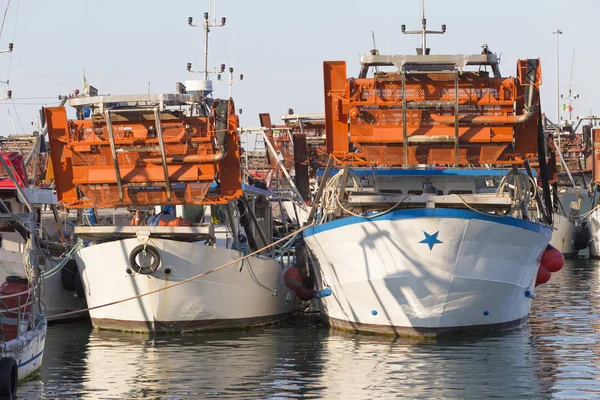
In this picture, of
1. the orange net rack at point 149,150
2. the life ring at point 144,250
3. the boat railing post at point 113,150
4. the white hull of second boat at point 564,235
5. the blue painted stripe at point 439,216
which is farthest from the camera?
the white hull of second boat at point 564,235

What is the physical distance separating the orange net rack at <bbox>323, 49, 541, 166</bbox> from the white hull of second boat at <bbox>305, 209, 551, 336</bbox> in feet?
7.52

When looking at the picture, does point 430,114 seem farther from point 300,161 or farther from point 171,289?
point 300,161

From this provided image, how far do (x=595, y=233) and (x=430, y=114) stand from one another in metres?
36.2

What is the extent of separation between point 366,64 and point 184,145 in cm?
470

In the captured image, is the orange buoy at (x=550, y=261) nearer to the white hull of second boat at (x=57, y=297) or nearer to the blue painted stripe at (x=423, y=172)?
the blue painted stripe at (x=423, y=172)

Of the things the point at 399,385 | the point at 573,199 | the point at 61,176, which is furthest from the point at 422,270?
the point at 573,199

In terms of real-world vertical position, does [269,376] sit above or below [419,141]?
below

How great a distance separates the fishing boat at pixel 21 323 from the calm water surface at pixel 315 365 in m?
0.51

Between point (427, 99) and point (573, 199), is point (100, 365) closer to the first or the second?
point (427, 99)

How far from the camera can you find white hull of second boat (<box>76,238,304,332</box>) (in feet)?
86.8

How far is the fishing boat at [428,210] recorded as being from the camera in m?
24.5

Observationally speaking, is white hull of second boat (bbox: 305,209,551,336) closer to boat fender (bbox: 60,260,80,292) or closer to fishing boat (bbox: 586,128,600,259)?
boat fender (bbox: 60,260,80,292)

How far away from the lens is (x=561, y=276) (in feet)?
154

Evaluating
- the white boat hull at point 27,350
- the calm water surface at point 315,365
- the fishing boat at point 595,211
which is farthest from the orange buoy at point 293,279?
the fishing boat at point 595,211
